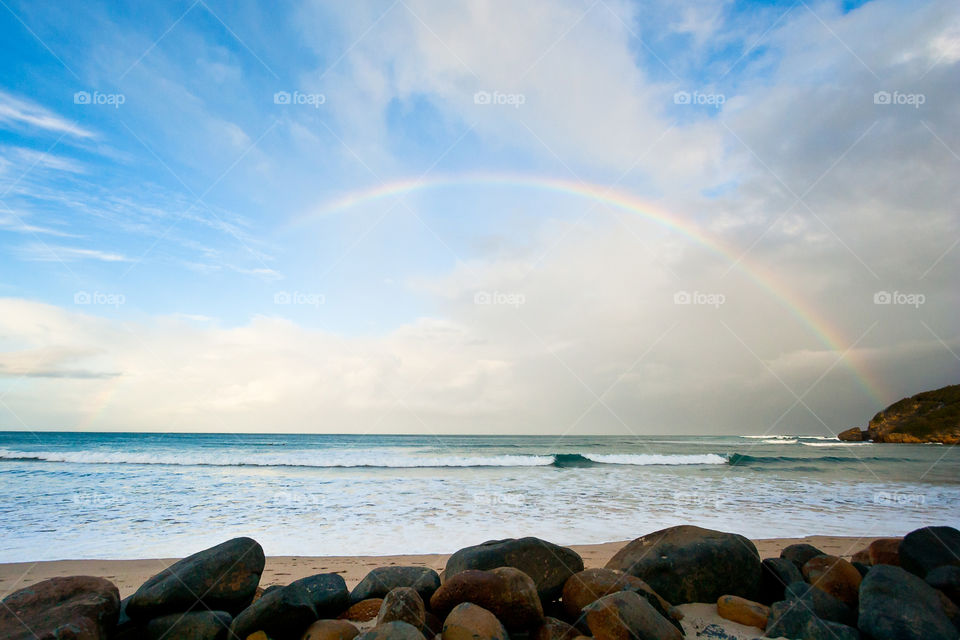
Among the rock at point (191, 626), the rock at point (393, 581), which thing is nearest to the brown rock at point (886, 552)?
the rock at point (393, 581)

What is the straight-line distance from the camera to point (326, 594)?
4.14 m

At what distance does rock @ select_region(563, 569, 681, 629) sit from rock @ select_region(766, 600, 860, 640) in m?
0.70

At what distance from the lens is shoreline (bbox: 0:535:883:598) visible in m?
6.33

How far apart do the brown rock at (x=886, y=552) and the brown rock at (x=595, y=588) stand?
9.52 feet

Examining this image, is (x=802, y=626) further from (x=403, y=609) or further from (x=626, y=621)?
(x=403, y=609)

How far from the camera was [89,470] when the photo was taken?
21609 millimetres

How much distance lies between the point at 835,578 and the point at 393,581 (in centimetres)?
399

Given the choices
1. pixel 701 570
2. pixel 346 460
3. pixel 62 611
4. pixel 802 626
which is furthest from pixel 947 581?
pixel 346 460

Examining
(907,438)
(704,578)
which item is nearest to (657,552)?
(704,578)

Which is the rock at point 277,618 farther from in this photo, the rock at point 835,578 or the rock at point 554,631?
the rock at point 835,578

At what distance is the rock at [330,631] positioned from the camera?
12.0 feet

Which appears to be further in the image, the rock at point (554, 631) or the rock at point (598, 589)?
the rock at point (598, 589)

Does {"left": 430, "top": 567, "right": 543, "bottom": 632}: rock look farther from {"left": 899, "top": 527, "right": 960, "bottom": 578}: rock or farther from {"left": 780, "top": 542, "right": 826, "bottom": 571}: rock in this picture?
{"left": 899, "top": 527, "right": 960, "bottom": 578}: rock

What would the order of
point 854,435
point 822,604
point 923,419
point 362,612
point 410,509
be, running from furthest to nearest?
1. point 854,435
2. point 923,419
3. point 410,509
4. point 362,612
5. point 822,604
